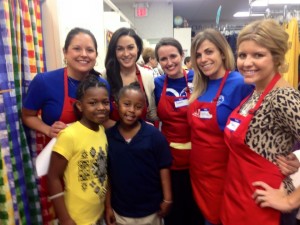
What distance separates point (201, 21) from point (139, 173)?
10.4m

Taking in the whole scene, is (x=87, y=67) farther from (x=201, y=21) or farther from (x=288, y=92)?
(x=201, y=21)

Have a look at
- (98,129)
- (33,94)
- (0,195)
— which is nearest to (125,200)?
(98,129)

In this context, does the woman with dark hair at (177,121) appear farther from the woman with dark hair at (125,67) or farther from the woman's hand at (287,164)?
the woman's hand at (287,164)

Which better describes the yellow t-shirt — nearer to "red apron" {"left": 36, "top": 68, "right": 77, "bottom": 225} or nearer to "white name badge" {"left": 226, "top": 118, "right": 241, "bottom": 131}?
"red apron" {"left": 36, "top": 68, "right": 77, "bottom": 225}

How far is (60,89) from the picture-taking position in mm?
1450

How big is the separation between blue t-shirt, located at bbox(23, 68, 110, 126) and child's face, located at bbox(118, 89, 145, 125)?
11.0 inches

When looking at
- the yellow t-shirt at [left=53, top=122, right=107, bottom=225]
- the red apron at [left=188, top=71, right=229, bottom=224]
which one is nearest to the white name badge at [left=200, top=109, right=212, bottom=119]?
the red apron at [left=188, top=71, right=229, bottom=224]

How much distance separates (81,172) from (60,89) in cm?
47

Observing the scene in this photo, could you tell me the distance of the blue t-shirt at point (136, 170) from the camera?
1379mm

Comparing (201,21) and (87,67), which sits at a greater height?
(201,21)

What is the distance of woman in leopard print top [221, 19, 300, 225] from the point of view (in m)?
1.03

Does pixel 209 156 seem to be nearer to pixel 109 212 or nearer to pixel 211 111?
pixel 211 111

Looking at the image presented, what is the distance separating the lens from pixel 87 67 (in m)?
1.51

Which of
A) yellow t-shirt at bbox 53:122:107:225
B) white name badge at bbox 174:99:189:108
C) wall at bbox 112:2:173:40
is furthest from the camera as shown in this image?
wall at bbox 112:2:173:40
